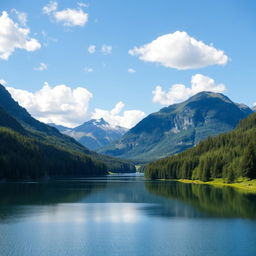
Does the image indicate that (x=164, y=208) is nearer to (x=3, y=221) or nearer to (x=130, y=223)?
(x=130, y=223)

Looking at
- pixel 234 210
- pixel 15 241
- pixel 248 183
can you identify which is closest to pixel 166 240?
pixel 15 241

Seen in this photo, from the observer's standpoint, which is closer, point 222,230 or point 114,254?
point 114,254

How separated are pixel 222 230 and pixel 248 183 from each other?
327 ft

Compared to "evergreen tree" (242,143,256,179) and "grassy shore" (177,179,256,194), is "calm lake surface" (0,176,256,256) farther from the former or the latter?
"evergreen tree" (242,143,256,179)

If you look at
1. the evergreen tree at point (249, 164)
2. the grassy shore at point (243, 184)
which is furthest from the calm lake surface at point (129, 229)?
the evergreen tree at point (249, 164)

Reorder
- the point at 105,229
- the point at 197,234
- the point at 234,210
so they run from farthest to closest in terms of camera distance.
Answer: the point at 234,210 → the point at 105,229 → the point at 197,234

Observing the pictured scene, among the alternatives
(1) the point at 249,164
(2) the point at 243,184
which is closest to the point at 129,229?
(2) the point at 243,184

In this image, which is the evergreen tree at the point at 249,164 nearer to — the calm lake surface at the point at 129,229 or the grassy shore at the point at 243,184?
the grassy shore at the point at 243,184

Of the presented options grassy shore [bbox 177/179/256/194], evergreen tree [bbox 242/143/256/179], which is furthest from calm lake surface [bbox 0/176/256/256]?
evergreen tree [bbox 242/143/256/179]

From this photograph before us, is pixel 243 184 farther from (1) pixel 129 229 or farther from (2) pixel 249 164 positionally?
(1) pixel 129 229

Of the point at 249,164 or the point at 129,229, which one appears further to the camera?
the point at 249,164

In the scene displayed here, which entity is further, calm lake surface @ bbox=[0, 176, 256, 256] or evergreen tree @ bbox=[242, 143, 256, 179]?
evergreen tree @ bbox=[242, 143, 256, 179]

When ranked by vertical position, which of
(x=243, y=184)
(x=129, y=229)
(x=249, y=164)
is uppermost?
(x=249, y=164)

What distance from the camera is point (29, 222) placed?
77750 mm
